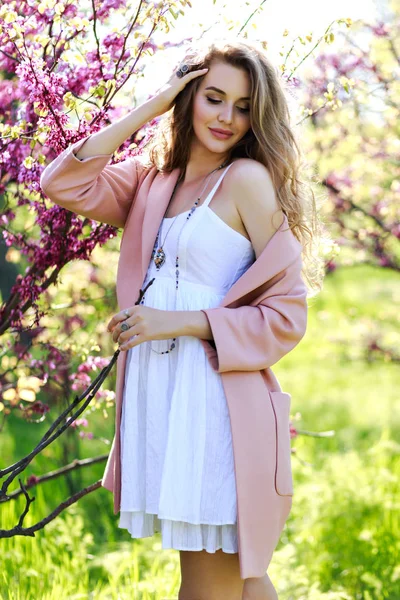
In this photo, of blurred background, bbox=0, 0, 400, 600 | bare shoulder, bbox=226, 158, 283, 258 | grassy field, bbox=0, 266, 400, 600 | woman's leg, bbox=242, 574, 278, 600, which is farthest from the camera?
grassy field, bbox=0, 266, 400, 600

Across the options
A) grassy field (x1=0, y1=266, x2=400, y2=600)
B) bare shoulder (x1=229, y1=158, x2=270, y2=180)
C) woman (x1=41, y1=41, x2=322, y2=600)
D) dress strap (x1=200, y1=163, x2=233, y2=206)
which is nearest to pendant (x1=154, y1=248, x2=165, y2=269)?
woman (x1=41, y1=41, x2=322, y2=600)

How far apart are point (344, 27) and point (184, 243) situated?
2.78 ft

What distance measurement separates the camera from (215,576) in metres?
2.17

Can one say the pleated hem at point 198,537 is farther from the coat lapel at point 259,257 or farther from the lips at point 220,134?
the lips at point 220,134

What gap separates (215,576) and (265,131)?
1.17 m

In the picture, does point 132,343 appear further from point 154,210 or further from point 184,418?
point 154,210

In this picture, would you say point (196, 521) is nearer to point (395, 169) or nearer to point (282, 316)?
point (282, 316)

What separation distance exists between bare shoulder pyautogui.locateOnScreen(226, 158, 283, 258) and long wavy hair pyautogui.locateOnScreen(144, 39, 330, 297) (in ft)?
0.12

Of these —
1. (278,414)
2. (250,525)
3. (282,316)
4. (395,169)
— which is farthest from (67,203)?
(395,169)

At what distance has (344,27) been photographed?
245 cm

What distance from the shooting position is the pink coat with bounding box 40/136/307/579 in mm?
2096

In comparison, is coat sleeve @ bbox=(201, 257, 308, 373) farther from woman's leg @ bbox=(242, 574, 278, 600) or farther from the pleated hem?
woman's leg @ bbox=(242, 574, 278, 600)

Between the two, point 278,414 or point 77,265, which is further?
point 77,265

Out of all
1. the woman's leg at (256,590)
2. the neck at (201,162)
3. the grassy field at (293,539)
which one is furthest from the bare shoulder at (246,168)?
the woman's leg at (256,590)
